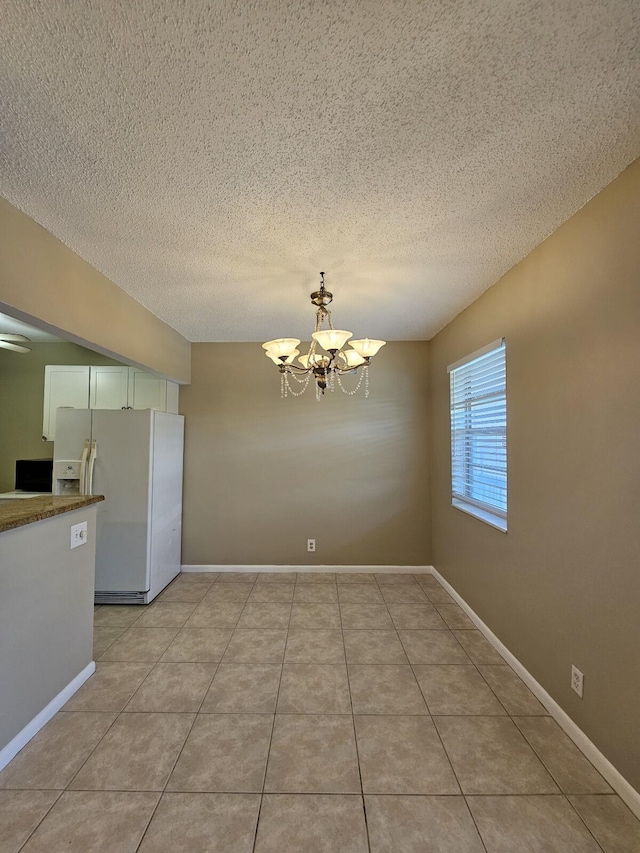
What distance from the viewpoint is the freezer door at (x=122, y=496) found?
10.5ft

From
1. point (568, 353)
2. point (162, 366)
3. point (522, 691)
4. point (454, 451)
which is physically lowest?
point (522, 691)

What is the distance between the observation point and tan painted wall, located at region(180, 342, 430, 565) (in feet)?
13.1

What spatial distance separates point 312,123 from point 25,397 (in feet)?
13.3

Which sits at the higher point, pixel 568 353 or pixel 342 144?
pixel 342 144

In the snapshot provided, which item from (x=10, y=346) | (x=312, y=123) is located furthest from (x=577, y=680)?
(x=10, y=346)

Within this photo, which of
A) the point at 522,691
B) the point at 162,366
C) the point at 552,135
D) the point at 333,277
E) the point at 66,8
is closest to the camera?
the point at 66,8

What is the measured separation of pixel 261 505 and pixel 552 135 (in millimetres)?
3585

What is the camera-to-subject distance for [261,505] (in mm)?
4000

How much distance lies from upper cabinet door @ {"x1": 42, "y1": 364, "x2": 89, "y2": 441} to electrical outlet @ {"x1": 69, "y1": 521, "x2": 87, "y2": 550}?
1714mm

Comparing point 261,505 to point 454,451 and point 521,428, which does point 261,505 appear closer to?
point 454,451

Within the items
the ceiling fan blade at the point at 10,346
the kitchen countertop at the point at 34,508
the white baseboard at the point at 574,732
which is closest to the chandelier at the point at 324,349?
the kitchen countertop at the point at 34,508

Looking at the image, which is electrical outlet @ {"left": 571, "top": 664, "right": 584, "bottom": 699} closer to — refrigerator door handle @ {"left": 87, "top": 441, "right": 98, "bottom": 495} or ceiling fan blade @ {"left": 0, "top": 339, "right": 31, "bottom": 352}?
refrigerator door handle @ {"left": 87, "top": 441, "right": 98, "bottom": 495}

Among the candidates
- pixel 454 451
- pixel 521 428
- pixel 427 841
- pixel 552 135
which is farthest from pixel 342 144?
pixel 454 451

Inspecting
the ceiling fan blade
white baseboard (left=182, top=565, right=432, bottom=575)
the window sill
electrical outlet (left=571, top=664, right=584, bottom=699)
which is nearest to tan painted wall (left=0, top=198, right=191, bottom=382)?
the ceiling fan blade
